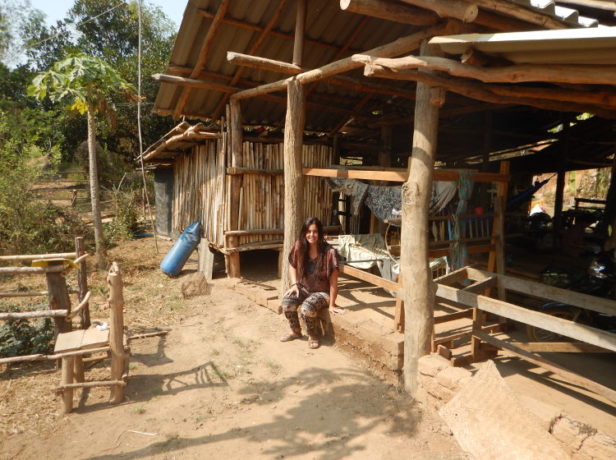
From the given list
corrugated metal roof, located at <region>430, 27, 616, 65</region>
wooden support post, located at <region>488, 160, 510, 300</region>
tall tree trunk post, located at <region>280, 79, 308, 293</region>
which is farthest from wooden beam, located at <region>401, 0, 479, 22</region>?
tall tree trunk post, located at <region>280, 79, 308, 293</region>

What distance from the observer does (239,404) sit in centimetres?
359

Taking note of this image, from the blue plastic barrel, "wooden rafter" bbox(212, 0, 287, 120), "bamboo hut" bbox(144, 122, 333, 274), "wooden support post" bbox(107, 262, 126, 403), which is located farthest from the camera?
the blue plastic barrel

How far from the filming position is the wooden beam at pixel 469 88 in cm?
282

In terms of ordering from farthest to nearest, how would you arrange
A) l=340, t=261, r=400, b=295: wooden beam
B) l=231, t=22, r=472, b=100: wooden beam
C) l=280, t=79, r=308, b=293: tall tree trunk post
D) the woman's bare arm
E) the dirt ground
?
l=280, t=79, r=308, b=293: tall tree trunk post < the woman's bare arm < l=340, t=261, r=400, b=295: wooden beam < l=231, t=22, r=472, b=100: wooden beam < the dirt ground

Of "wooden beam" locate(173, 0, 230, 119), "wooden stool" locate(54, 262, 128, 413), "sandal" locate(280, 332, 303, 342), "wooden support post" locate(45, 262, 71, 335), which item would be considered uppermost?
"wooden beam" locate(173, 0, 230, 119)

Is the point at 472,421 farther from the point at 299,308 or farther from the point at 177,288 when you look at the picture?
the point at 177,288

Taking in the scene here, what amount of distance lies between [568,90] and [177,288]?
6.59m

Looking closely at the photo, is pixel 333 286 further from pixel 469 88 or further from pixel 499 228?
pixel 469 88

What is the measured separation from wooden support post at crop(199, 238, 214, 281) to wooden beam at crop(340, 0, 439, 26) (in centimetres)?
563

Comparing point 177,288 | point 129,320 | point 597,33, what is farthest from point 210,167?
point 597,33

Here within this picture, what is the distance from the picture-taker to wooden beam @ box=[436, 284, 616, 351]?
257cm

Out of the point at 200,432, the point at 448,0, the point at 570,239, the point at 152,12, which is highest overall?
the point at 152,12

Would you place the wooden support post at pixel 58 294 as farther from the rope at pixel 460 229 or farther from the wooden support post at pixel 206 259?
the rope at pixel 460 229

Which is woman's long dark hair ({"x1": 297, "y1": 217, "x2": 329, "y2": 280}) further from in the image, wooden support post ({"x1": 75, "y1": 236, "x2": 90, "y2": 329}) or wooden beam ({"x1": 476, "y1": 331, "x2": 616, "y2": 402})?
wooden support post ({"x1": 75, "y1": 236, "x2": 90, "y2": 329})
